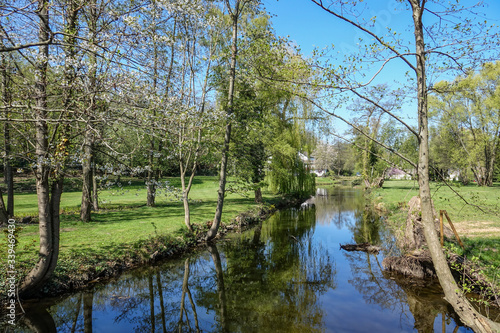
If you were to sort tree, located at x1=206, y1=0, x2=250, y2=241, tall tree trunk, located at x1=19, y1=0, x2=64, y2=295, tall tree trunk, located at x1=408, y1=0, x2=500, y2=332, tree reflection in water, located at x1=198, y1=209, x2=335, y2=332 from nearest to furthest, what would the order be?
tall tree trunk, located at x1=408, y1=0, x2=500, y2=332 → tall tree trunk, located at x1=19, y1=0, x2=64, y2=295 → tree reflection in water, located at x1=198, y1=209, x2=335, y2=332 → tree, located at x1=206, y1=0, x2=250, y2=241

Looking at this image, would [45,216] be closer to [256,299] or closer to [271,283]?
[256,299]

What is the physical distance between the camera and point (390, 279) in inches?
342

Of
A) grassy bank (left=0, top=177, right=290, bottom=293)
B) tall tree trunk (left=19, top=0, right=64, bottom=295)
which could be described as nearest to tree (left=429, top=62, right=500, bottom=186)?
grassy bank (left=0, top=177, right=290, bottom=293)

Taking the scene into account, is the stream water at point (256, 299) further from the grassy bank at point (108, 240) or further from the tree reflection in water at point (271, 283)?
the grassy bank at point (108, 240)

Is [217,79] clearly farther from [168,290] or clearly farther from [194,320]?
[194,320]

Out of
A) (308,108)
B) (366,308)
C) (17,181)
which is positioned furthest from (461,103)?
(17,181)

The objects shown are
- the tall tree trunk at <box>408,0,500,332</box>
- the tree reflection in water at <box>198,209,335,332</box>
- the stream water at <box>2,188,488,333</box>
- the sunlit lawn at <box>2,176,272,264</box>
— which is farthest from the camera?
the sunlit lawn at <box>2,176,272,264</box>

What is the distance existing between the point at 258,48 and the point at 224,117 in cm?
403

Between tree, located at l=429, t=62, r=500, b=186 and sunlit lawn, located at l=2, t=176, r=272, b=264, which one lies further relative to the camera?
tree, located at l=429, t=62, r=500, b=186

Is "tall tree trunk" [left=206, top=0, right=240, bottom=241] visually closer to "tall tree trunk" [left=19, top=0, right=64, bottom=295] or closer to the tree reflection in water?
the tree reflection in water

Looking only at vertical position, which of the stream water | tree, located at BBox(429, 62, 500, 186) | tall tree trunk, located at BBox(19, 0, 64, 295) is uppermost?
tree, located at BBox(429, 62, 500, 186)

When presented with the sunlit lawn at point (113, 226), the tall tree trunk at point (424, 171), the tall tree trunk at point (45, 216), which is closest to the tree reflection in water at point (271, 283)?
the sunlit lawn at point (113, 226)

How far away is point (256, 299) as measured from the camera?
7438 mm

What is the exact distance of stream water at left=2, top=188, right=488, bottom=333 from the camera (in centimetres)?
626
